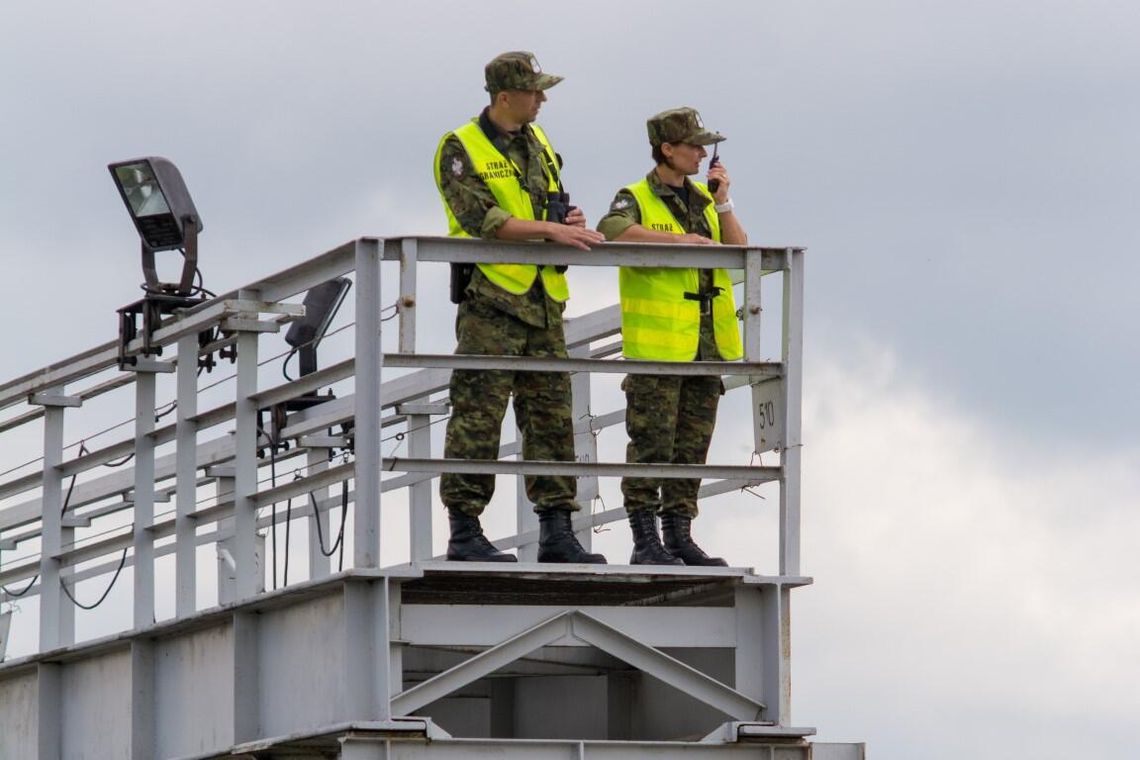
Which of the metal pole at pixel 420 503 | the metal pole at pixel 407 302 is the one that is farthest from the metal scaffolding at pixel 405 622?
the metal pole at pixel 420 503

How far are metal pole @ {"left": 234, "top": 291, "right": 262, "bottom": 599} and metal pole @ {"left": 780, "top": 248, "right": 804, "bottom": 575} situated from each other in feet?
7.60

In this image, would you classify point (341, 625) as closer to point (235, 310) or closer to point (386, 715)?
point (386, 715)

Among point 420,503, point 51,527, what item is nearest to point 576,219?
point 51,527

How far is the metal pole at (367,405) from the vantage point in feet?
35.0

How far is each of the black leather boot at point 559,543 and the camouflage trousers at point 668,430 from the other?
433mm

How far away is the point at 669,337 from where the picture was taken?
11953 mm

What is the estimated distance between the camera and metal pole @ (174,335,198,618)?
1227 centimetres

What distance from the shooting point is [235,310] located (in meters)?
11.7

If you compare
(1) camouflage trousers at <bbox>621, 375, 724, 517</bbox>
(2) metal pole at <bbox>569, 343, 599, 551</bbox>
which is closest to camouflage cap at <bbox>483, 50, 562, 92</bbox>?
(1) camouflage trousers at <bbox>621, 375, 724, 517</bbox>

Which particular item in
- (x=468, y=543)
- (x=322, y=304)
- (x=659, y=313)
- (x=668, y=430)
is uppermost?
(x=322, y=304)

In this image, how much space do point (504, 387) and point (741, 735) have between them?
Result: 70.6 inches

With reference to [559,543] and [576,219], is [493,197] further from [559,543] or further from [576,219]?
[559,543]

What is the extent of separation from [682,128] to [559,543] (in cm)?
215

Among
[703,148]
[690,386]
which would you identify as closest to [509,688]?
[690,386]
